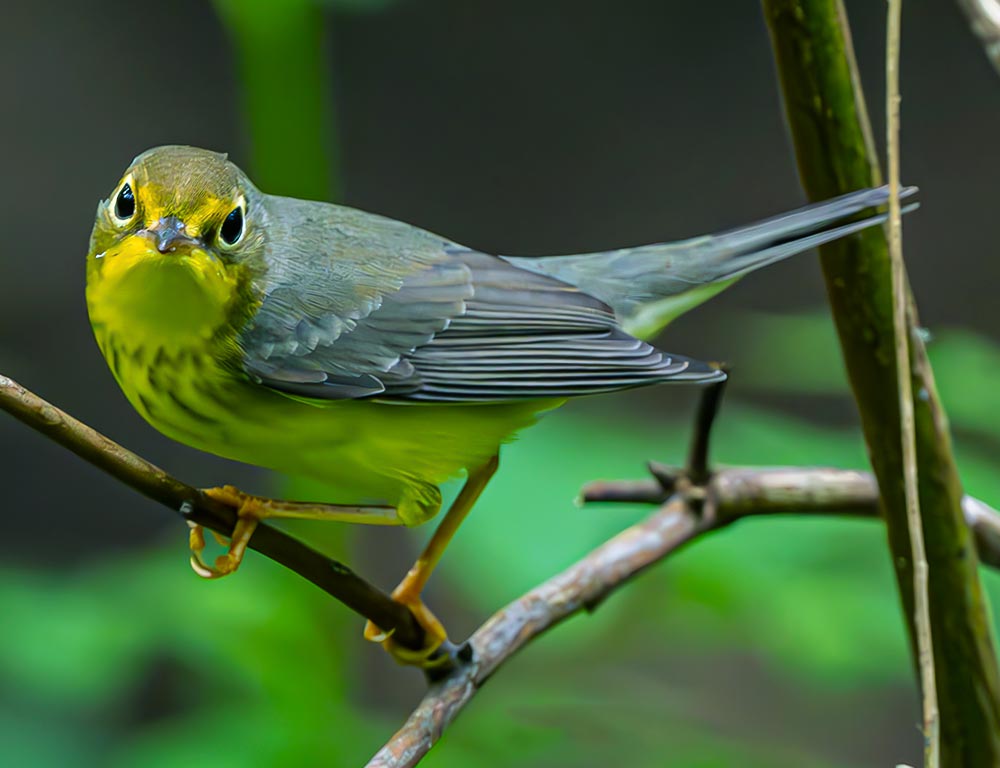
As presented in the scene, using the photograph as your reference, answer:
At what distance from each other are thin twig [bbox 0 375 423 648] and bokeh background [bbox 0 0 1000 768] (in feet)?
2.33

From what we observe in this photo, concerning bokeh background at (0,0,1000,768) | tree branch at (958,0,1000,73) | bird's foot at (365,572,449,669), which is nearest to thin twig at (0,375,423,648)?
bird's foot at (365,572,449,669)

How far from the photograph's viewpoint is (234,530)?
2012mm

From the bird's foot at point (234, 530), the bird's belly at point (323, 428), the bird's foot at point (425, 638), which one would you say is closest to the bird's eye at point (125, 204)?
the bird's belly at point (323, 428)

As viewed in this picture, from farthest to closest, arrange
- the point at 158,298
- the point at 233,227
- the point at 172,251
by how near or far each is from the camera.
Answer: the point at 233,227
the point at 158,298
the point at 172,251

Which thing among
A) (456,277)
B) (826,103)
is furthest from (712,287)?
(826,103)

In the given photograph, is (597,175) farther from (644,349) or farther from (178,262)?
(178,262)

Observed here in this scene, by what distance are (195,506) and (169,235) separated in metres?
0.50

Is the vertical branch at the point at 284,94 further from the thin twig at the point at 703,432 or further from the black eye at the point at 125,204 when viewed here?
the thin twig at the point at 703,432

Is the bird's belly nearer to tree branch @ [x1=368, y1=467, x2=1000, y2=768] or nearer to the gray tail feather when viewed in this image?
tree branch @ [x1=368, y1=467, x2=1000, y2=768]

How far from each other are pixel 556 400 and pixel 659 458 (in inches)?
28.4

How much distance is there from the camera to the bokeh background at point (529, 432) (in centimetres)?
284

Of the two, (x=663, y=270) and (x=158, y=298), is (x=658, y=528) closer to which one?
(x=663, y=270)

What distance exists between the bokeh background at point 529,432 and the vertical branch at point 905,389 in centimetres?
83

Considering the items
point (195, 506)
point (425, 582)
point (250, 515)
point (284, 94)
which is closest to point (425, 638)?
point (425, 582)
